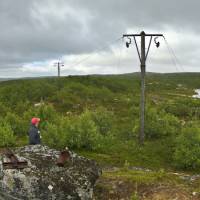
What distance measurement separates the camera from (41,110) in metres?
35.7

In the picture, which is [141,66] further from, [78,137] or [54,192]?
[54,192]

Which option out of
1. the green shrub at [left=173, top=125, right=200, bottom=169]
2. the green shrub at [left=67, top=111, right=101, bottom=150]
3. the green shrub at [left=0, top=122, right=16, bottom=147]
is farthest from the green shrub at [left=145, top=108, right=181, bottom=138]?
the green shrub at [left=0, top=122, right=16, bottom=147]

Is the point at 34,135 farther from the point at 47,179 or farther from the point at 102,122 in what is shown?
the point at 102,122

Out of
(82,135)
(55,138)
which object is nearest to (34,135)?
(55,138)

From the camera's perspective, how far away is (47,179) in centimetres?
1249

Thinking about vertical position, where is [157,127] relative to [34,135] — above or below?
below

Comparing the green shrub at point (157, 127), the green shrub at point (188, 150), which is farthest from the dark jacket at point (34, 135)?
the green shrub at point (157, 127)

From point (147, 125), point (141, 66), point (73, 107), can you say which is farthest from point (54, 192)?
point (73, 107)

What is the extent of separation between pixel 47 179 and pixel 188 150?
11.1m

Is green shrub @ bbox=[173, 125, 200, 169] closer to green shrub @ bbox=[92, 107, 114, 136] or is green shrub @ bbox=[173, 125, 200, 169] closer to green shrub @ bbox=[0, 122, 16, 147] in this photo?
green shrub @ bbox=[92, 107, 114, 136]

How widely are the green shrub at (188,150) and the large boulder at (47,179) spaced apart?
8.82 metres

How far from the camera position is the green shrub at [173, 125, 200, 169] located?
835 inches

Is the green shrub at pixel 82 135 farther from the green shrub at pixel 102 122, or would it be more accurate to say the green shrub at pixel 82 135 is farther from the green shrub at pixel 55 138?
the green shrub at pixel 102 122

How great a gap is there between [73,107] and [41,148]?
35676 mm
